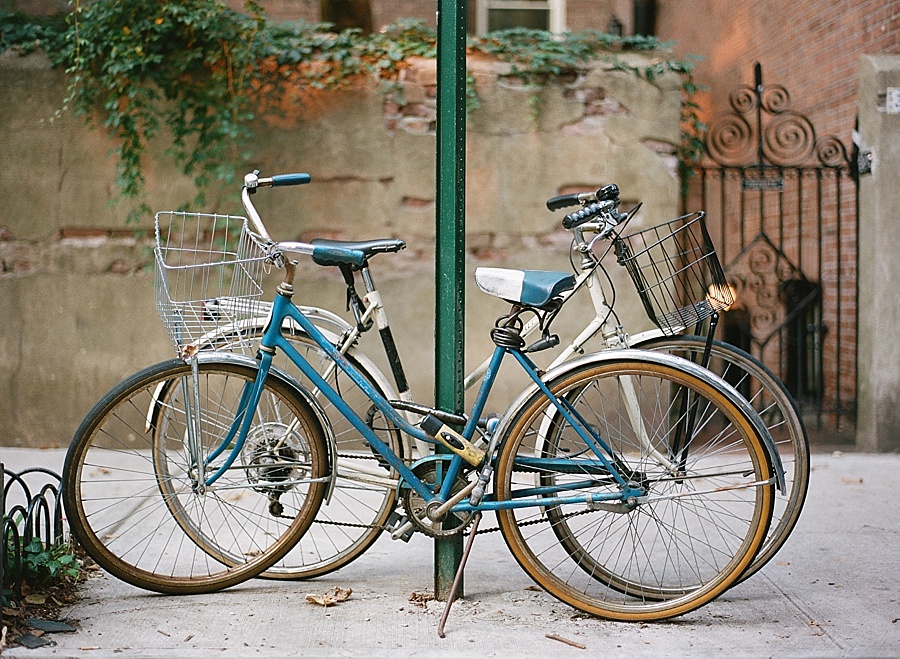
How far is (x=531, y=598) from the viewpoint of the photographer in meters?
3.27

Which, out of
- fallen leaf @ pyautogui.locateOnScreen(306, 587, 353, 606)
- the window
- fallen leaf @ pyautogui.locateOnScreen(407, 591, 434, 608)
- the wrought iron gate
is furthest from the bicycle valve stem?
the window

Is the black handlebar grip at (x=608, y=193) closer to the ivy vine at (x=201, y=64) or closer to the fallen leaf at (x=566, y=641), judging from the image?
the fallen leaf at (x=566, y=641)

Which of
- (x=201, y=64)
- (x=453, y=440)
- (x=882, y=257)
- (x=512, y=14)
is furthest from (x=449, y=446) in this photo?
(x=512, y=14)

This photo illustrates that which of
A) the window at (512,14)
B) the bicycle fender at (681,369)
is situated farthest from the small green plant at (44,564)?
the window at (512,14)

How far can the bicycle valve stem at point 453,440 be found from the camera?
10.0 ft

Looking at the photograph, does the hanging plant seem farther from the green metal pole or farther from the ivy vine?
the green metal pole

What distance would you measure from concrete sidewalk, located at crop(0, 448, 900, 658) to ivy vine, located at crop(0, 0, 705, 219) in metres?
2.66

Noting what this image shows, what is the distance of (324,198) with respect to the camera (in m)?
5.45

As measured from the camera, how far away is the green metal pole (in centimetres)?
312

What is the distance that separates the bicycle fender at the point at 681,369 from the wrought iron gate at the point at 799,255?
305 cm

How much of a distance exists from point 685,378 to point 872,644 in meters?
0.96

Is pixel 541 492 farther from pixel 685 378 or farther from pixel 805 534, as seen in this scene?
pixel 805 534

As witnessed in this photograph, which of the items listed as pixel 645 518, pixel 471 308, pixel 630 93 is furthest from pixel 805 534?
pixel 630 93

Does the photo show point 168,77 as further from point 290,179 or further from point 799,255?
point 799,255
